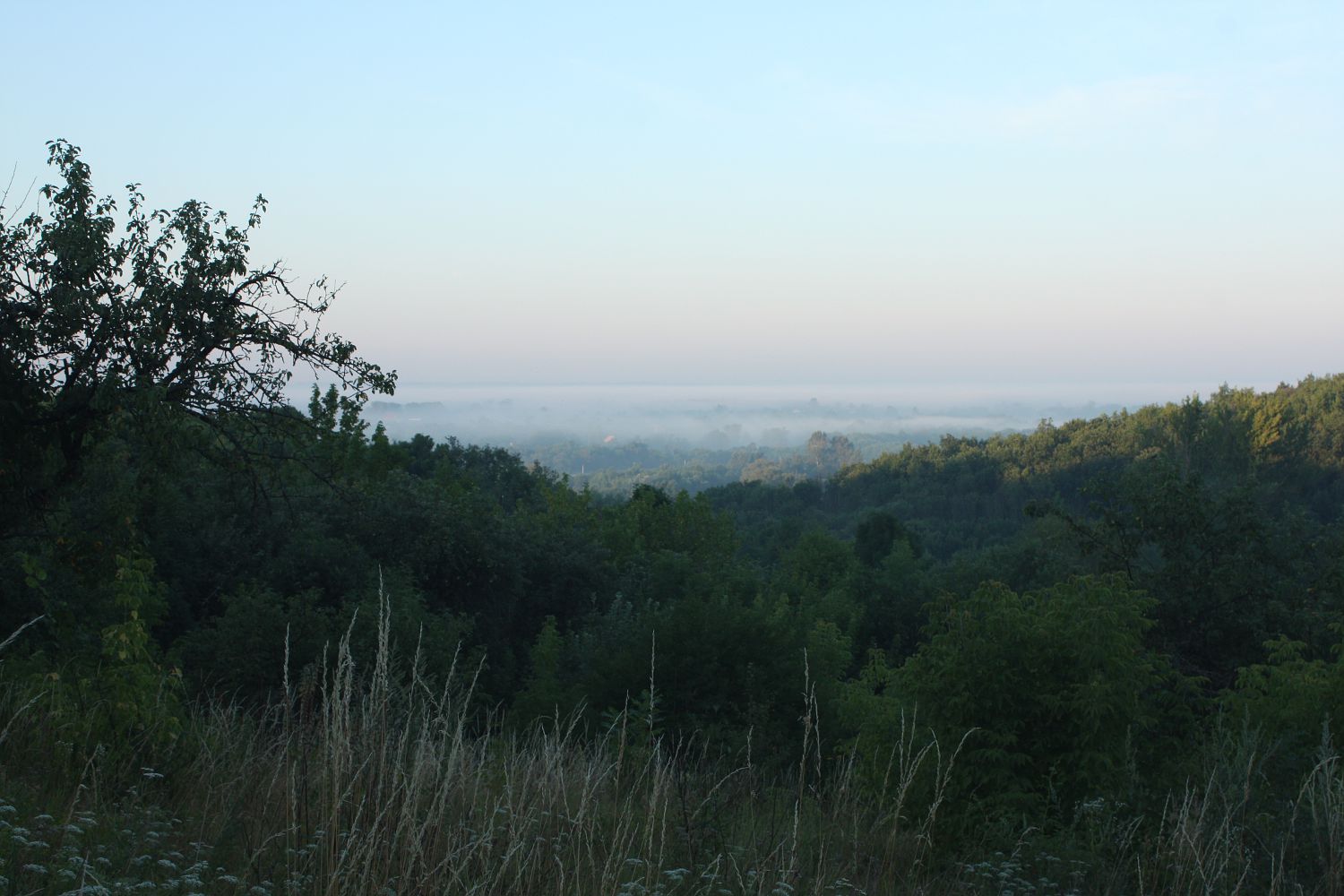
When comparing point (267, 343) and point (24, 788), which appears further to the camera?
point (267, 343)

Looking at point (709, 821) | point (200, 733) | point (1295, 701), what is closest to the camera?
point (709, 821)

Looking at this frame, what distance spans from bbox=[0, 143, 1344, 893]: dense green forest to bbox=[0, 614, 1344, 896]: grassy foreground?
3cm

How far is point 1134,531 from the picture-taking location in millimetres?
22094

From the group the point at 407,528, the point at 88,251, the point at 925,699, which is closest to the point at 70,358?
the point at 88,251

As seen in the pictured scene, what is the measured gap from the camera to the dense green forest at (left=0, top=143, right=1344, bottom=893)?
3600 millimetres

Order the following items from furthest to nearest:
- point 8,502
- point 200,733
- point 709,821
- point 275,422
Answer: point 275,422 → point 8,502 → point 200,733 → point 709,821

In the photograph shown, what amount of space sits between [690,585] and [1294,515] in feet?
56.4

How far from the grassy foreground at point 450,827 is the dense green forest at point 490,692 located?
0.03 metres

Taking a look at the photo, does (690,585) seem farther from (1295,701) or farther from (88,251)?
(88,251)

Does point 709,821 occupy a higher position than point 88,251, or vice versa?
point 88,251

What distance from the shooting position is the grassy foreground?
125 inches

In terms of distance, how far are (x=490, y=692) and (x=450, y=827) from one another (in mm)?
21642

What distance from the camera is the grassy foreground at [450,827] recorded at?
3.18m

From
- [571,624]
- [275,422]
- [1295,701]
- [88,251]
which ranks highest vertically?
[88,251]
